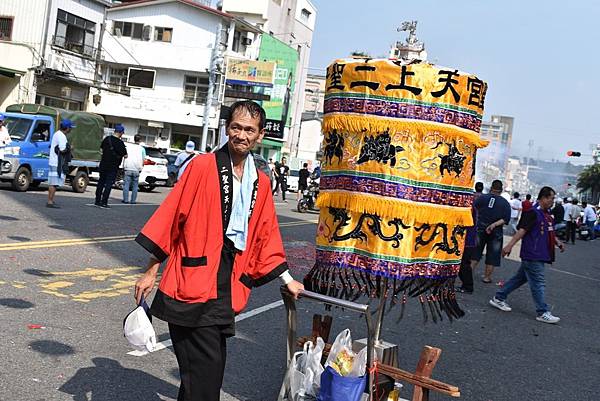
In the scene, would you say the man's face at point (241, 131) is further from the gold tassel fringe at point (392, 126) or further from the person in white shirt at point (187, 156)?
the person in white shirt at point (187, 156)

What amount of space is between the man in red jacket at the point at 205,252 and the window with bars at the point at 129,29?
41.6 m

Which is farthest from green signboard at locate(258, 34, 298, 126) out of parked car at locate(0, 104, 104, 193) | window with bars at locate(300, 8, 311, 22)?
parked car at locate(0, 104, 104, 193)

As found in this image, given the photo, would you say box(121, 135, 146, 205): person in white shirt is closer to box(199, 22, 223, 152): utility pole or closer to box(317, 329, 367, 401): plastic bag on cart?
box(317, 329, 367, 401): plastic bag on cart

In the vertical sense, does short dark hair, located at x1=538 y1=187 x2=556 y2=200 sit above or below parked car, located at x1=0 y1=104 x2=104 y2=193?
above

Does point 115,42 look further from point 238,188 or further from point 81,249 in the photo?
point 238,188

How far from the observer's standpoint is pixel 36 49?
33.0 meters

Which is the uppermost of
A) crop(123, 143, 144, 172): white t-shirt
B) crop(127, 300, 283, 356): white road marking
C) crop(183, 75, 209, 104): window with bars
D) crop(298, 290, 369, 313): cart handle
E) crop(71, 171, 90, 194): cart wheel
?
crop(183, 75, 209, 104): window with bars

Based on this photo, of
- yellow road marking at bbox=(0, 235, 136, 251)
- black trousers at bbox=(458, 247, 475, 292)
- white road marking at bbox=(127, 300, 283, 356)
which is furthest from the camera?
black trousers at bbox=(458, 247, 475, 292)

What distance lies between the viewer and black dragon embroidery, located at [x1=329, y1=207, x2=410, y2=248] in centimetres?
443

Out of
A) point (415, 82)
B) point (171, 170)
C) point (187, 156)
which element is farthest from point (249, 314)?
point (171, 170)

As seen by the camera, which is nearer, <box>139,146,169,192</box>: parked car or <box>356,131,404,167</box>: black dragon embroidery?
<box>356,131,404,167</box>: black dragon embroidery

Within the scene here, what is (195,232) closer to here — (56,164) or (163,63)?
(56,164)

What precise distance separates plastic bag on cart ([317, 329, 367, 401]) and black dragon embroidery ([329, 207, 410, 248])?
0.73 metres

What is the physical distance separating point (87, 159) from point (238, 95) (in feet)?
75.7
